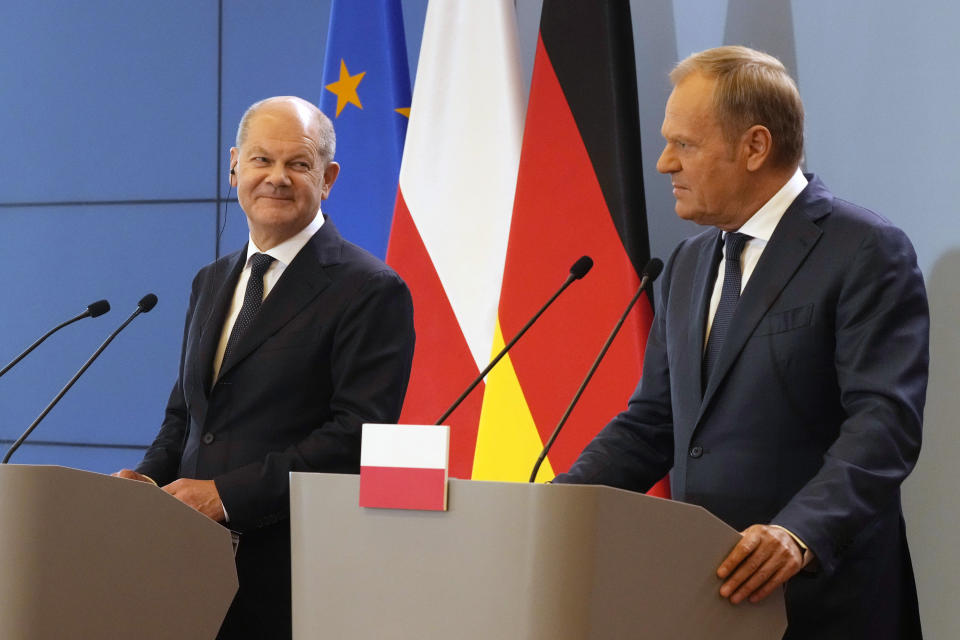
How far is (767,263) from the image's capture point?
186cm

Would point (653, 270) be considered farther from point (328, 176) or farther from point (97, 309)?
point (97, 309)

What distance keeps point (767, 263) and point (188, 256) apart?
2636 mm

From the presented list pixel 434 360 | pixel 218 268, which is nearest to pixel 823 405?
pixel 218 268

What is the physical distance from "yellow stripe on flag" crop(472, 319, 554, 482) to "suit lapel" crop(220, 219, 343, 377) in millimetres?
826

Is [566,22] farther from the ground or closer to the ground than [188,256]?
farther from the ground

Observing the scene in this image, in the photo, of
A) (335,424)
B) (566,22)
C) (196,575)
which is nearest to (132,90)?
(566,22)

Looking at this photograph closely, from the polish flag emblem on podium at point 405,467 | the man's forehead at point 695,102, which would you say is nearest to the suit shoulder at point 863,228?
the man's forehead at point 695,102

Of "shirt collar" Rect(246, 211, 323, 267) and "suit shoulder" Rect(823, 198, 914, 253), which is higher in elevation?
"suit shoulder" Rect(823, 198, 914, 253)

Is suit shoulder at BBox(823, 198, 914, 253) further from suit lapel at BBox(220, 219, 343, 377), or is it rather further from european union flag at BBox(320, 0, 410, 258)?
european union flag at BBox(320, 0, 410, 258)

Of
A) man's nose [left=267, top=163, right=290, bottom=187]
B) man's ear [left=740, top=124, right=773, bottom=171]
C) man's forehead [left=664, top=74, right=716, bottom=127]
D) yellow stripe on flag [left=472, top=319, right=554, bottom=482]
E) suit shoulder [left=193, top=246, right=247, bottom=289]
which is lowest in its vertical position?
yellow stripe on flag [left=472, top=319, right=554, bottom=482]

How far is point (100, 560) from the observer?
1.67 meters

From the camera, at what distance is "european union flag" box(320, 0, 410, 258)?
11.2 ft

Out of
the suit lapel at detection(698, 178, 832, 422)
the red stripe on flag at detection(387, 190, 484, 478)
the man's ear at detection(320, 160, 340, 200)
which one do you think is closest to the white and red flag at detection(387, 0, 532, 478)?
the red stripe on flag at detection(387, 190, 484, 478)

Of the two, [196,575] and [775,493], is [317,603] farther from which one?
[775,493]
